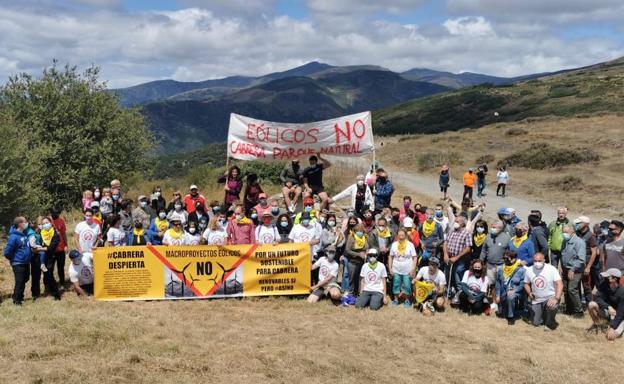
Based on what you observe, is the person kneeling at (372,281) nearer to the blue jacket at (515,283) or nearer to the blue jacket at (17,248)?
the blue jacket at (515,283)

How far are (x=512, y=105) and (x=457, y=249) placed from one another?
8395 centimetres

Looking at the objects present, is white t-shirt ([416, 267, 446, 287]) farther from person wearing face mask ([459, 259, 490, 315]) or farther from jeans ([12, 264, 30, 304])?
jeans ([12, 264, 30, 304])

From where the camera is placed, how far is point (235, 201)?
13883 mm

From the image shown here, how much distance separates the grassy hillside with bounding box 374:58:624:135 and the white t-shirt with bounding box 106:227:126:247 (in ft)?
202

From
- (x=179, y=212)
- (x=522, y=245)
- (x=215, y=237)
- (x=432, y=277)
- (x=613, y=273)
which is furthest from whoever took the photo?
(x=179, y=212)

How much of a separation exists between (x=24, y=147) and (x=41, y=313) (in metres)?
11.2

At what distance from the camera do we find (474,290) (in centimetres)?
1114

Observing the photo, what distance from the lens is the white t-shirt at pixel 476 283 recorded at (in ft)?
36.6

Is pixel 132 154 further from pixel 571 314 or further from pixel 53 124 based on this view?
pixel 571 314

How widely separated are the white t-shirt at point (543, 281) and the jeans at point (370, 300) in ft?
9.69

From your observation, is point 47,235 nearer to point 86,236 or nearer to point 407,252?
point 86,236

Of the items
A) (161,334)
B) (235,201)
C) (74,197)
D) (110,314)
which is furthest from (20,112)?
(161,334)

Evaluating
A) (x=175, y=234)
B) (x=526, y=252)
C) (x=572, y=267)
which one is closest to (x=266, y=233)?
(x=175, y=234)

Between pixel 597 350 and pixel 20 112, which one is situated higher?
pixel 20 112
